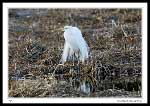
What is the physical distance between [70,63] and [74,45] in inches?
6.9

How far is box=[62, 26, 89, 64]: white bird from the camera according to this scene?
4754mm

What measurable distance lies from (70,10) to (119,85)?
950mm

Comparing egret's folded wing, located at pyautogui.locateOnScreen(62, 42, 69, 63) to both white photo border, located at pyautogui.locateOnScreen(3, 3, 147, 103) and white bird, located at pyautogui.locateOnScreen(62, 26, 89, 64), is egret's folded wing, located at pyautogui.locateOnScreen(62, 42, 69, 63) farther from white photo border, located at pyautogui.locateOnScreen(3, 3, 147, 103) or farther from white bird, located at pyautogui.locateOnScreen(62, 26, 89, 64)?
white photo border, located at pyautogui.locateOnScreen(3, 3, 147, 103)

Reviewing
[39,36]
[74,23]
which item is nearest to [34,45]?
[39,36]

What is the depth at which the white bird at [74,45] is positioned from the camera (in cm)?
475

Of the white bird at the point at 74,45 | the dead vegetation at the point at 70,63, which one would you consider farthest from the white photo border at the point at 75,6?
the white bird at the point at 74,45

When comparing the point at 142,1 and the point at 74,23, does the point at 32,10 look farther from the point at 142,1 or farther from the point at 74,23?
the point at 142,1

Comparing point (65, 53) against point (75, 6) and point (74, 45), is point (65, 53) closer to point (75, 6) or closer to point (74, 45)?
point (74, 45)

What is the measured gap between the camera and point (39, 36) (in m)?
5.02

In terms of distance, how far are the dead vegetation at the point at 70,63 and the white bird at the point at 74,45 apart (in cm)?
6

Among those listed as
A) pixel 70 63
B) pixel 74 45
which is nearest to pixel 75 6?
pixel 74 45

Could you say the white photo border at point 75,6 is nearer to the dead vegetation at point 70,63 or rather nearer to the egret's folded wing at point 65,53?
the dead vegetation at point 70,63

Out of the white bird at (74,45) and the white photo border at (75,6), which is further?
the white bird at (74,45)

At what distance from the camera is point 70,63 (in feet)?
15.7
